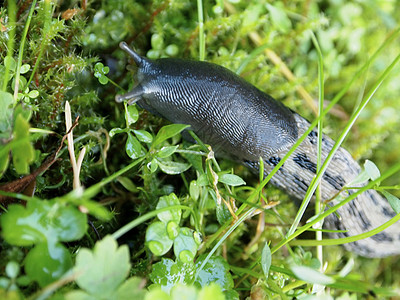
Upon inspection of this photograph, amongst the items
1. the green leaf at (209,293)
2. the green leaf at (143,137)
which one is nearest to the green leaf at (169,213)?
the green leaf at (143,137)

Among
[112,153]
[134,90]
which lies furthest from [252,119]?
[112,153]

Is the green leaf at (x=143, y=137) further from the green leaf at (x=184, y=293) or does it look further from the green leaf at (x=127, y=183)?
Result: the green leaf at (x=184, y=293)

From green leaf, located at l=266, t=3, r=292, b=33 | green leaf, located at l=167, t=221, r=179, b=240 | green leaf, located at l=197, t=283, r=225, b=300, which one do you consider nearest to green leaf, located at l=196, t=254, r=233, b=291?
green leaf, located at l=167, t=221, r=179, b=240

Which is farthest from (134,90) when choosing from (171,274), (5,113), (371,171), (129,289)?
(371,171)

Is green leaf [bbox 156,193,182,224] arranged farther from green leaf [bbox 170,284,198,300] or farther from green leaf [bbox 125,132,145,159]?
green leaf [bbox 170,284,198,300]

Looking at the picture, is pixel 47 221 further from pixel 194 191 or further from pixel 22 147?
pixel 194 191
